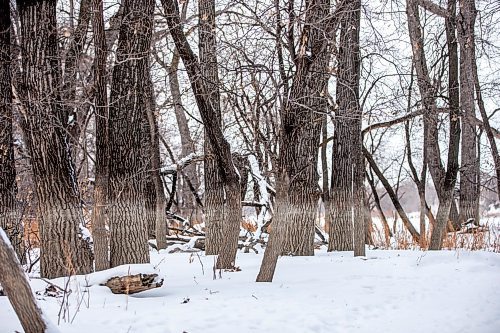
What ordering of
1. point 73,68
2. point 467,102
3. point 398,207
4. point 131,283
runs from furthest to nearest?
point 398,207, point 467,102, point 73,68, point 131,283

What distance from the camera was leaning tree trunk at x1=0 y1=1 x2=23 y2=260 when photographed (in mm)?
6887

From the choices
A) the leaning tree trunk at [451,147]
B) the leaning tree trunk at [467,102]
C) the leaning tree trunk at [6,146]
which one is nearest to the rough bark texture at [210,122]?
the leaning tree trunk at [6,146]

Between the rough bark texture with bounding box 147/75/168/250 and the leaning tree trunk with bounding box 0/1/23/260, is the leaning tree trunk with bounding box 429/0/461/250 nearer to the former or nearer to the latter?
the rough bark texture with bounding box 147/75/168/250

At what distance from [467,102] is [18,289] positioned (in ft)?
34.4

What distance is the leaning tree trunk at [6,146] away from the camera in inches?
271

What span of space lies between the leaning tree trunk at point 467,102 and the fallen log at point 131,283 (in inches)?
232

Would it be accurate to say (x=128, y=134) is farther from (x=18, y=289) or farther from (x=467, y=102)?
(x=467, y=102)

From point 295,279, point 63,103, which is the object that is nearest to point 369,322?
point 295,279

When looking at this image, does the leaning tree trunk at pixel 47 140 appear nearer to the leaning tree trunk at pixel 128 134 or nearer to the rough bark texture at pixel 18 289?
the leaning tree trunk at pixel 128 134

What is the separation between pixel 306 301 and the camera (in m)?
5.31

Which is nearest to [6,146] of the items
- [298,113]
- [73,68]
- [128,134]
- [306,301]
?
[73,68]

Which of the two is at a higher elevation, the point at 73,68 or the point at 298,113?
the point at 73,68

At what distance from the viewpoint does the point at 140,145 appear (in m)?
6.92

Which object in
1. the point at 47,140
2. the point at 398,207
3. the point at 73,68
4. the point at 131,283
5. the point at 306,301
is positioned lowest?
the point at 306,301
